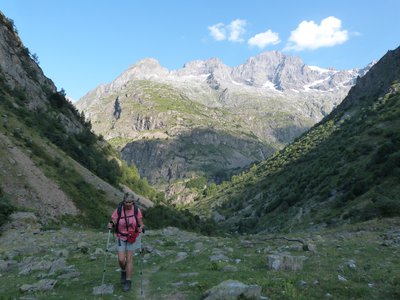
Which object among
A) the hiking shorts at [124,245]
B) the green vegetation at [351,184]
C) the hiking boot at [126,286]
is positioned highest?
the green vegetation at [351,184]

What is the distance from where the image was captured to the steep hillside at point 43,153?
4212cm

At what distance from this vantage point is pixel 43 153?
5344 cm

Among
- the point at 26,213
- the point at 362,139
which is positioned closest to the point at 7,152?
the point at 26,213

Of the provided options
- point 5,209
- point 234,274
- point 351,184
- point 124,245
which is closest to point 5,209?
point 5,209

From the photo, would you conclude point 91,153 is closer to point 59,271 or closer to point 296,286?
point 59,271

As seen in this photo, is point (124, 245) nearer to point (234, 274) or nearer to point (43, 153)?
point (234, 274)

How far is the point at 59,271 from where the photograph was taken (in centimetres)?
1680

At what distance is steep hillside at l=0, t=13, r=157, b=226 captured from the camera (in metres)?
42.1

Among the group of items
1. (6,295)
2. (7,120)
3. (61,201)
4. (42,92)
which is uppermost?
(42,92)

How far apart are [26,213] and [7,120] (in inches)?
921

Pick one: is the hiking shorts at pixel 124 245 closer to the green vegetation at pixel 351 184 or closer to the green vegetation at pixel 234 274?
the green vegetation at pixel 234 274

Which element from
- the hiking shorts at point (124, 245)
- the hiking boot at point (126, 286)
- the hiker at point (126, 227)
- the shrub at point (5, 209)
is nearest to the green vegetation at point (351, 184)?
the hiker at point (126, 227)

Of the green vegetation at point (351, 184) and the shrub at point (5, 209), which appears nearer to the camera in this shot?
the shrub at point (5, 209)

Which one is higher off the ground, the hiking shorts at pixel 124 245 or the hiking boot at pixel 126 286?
the hiking shorts at pixel 124 245
